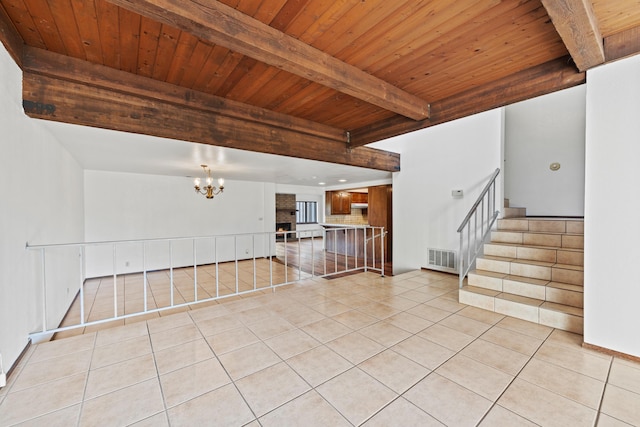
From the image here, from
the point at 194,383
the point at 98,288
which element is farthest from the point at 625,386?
the point at 98,288

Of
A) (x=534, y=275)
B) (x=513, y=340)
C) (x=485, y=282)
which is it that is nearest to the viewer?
(x=513, y=340)

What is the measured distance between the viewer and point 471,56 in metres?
2.12

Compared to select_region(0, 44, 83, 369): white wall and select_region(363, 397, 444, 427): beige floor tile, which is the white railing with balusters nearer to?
select_region(0, 44, 83, 369): white wall

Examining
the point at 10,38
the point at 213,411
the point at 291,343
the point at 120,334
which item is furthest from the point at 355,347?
the point at 10,38

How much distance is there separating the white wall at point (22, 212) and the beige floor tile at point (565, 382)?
11.9ft

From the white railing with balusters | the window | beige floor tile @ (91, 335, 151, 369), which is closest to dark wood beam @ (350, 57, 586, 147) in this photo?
the white railing with balusters

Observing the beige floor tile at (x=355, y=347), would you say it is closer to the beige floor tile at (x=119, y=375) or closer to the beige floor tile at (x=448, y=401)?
the beige floor tile at (x=448, y=401)

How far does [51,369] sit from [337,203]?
25.9 feet

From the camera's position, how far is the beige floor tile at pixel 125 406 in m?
1.46

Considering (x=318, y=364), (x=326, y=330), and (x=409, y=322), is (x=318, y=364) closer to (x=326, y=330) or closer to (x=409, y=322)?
(x=326, y=330)

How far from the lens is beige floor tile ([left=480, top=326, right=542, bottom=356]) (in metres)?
2.15

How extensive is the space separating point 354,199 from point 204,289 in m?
6.67

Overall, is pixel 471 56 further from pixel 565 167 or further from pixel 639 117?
pixel 565 167

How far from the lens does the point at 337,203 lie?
9.20 metres
